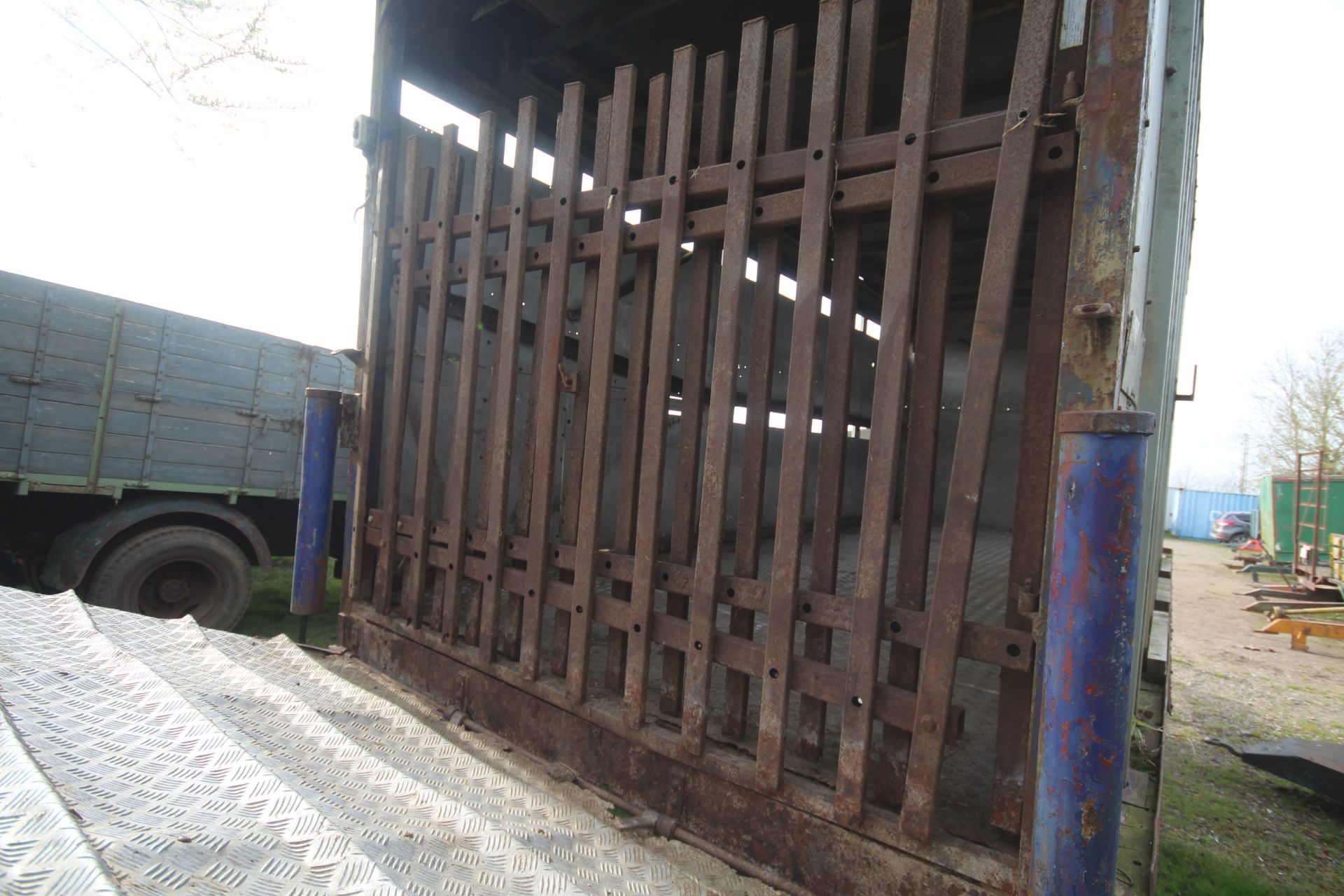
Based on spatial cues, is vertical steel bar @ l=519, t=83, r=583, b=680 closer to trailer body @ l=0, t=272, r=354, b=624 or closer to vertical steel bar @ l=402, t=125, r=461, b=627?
vertical steel bar @ l=402, t=125, r=461, b=627

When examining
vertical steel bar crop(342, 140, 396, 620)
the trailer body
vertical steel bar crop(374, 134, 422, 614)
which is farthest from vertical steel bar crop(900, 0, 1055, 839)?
A: the trailer body

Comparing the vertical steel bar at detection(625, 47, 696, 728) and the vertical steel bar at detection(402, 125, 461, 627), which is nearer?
the vertical steel bar at detection(625, 47, 696, 728)

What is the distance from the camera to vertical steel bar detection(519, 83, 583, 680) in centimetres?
295

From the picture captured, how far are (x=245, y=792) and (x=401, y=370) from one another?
2.60m

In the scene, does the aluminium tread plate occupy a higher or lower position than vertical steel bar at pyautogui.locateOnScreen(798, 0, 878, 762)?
A: lower

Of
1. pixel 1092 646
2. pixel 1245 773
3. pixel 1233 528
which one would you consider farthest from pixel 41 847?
pixel 1233 528

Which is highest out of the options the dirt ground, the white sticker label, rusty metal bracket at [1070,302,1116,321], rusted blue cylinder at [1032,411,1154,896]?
the white sticker label

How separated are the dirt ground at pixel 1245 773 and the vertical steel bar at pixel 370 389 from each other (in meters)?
4.60

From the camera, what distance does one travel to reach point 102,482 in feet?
19.3

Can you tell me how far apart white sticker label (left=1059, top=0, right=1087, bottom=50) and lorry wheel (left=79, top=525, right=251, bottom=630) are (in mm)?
7305

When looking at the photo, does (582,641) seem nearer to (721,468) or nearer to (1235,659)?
(721,468)

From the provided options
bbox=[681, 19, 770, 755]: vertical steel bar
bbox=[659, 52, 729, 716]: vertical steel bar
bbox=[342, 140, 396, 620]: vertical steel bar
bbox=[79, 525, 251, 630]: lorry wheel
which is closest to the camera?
bbox=[681, 19, 770, 755]: vertical steel bar

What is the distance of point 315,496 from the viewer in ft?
13.4

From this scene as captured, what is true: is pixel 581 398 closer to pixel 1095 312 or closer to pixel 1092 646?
pixel 1095 312
